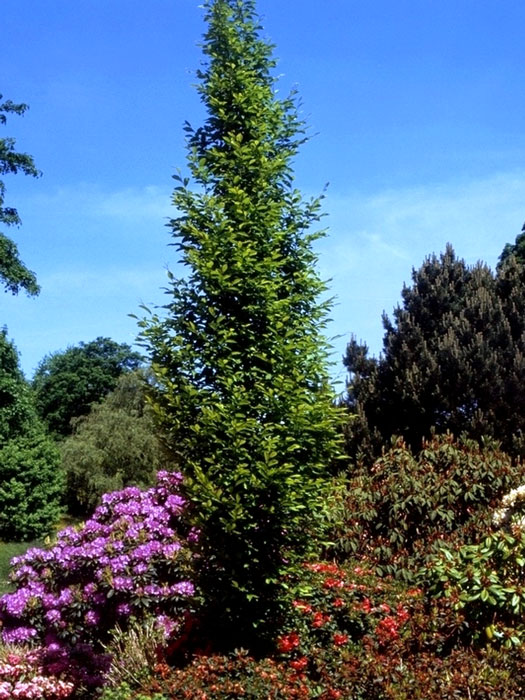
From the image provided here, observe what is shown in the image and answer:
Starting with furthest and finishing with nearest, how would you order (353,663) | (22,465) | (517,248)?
(517,248), (22,465), (353,663)

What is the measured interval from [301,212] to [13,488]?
18.2 m

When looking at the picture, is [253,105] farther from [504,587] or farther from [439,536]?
[439,536]

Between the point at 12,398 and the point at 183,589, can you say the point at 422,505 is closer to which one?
the point at 183,589

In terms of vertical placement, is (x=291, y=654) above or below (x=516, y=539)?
below

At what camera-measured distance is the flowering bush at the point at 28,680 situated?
28.7 feet

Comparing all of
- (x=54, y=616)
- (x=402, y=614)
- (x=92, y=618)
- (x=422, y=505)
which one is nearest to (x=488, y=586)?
(x=402, y=614)

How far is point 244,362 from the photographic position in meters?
8.30

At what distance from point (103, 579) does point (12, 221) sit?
67.9 feet

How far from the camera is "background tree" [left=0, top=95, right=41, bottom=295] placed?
2674 cm

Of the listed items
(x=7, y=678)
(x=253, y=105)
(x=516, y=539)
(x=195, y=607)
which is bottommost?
(x=7, y=678)

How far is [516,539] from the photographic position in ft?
26.6

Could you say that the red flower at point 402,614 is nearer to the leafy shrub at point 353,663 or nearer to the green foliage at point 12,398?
the leafy shrub at point 353,663

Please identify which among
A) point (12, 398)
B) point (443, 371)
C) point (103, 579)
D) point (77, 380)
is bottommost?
point (103, 579)

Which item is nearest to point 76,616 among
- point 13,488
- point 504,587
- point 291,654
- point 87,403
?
point 291,654
